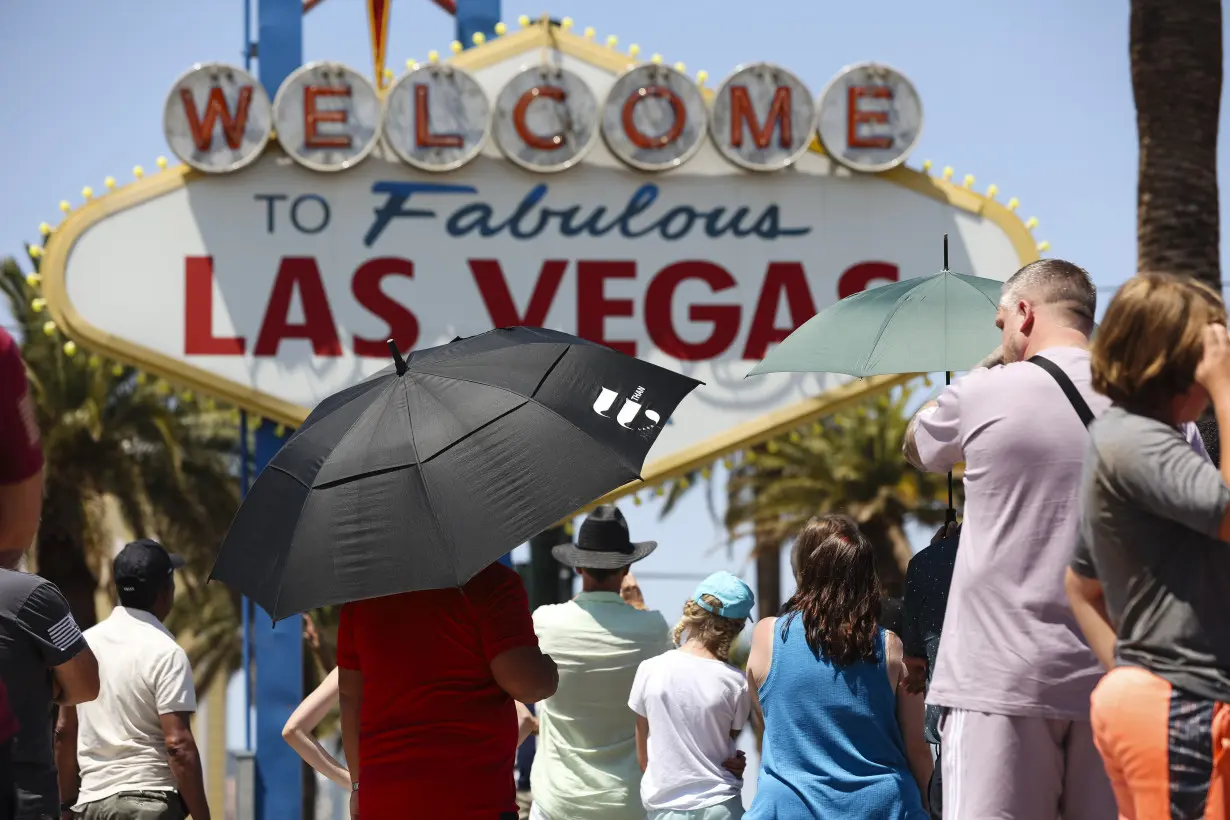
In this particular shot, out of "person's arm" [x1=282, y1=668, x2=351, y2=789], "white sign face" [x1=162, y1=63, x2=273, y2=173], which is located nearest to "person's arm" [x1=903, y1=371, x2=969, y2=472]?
"person's arm" [x1=282, y1=668, x2=351, y2=789]

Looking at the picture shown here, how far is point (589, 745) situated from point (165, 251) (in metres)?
6.04

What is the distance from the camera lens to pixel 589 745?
6.13 m

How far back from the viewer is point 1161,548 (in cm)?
305

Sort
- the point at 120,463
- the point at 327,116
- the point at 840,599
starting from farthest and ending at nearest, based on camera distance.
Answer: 1. the point at 120,463
2. the point at 327,116
3. the point at 840,599

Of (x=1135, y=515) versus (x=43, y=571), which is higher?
(x=1135, y=515)

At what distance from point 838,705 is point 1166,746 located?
6.01 feet

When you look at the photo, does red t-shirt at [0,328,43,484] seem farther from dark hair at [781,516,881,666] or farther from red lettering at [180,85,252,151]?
red lettering at [180,85,252,151]

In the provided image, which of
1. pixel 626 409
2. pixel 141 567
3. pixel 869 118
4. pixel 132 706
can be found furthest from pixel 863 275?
pixel 626 409

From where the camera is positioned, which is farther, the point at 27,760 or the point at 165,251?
the point at 165,251

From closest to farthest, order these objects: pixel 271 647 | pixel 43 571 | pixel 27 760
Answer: pixel 27 760 → pixel 271 647 → pixel 43 571

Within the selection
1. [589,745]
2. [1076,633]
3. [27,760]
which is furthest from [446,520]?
[589,745]

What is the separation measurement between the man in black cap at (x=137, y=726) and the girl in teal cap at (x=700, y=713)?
1.63m

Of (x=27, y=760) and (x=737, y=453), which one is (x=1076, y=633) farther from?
(x=737, y=453)

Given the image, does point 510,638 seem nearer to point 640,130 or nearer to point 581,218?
point 581,218
